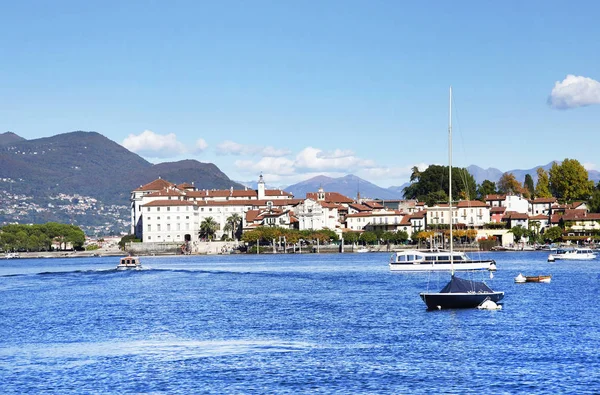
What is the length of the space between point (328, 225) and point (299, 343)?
11960 centimetres

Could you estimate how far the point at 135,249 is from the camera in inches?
6043

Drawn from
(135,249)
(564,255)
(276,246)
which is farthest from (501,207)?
(135,249)

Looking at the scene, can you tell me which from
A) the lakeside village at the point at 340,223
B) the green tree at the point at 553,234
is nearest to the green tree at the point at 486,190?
the lakeside village at the point at 340,223

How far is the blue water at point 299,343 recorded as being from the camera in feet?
84.2

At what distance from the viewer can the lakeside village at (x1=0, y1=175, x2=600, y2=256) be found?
14275 centimetres

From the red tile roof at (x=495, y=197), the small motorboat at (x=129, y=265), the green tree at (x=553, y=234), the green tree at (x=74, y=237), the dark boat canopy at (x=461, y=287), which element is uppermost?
the red tile roof at (x=495, y=197)

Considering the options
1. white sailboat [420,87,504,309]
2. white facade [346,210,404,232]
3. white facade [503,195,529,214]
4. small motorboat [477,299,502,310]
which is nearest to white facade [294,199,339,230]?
white facade [346,210,404,232]

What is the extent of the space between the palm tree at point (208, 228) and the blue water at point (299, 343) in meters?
98.5

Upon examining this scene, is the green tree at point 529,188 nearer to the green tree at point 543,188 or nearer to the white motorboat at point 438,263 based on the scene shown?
the green tree at point 543,188

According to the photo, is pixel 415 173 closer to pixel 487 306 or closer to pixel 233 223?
pixel 233 223

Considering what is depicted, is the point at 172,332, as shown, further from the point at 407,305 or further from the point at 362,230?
the point at 362,230

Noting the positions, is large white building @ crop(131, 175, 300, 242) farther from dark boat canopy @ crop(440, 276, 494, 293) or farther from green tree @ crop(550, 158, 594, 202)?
dark boat canopy @ crop(440, 276, 494, 293)

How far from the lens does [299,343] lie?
32.8 m

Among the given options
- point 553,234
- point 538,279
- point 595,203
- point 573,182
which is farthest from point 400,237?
point 538,279
